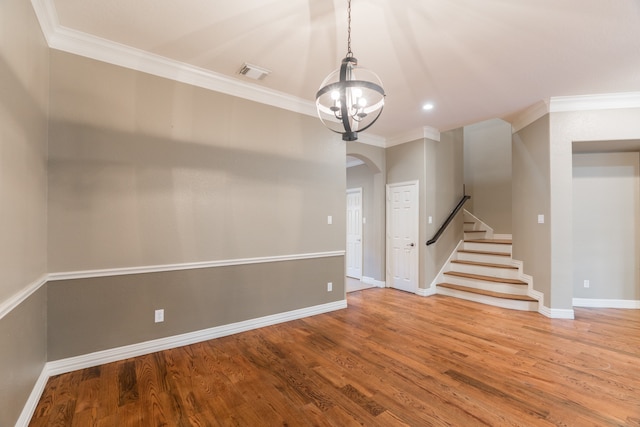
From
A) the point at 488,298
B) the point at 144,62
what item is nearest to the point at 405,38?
the point at 144,62

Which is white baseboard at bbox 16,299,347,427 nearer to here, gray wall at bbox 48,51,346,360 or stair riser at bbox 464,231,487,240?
gray wall at bbox 48,51,346,360

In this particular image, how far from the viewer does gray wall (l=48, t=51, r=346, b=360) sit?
97.2 inches

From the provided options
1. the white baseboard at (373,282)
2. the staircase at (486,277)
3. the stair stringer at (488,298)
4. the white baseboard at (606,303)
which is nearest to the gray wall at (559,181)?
the stair stringer at (488,298)

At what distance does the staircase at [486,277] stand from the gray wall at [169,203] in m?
2.57

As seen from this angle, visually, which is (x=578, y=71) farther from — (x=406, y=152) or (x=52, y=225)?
(x=52, y=225)

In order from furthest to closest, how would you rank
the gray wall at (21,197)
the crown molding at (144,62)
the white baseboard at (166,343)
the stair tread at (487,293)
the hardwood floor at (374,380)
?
1. the stair tread at (487,293)
2. the white baseboard at (166,343)
3. the crown molding at (144,62)
4. the hardwood floor at (374,380)
5. the gray wall at (21,197)

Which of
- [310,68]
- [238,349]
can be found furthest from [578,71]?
[238,349]

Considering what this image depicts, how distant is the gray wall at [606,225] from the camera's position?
4129mm

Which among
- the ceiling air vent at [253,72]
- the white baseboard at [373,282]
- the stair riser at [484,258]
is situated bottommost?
the white baseboard at [373,282]

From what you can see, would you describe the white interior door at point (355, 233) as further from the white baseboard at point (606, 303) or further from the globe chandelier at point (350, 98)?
the globe chandelier at point (350, 98)

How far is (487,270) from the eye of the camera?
4.92 metres

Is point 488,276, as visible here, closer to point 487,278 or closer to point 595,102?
point 487,278

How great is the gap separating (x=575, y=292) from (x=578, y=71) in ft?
10.5

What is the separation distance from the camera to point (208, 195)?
314 centimetres
